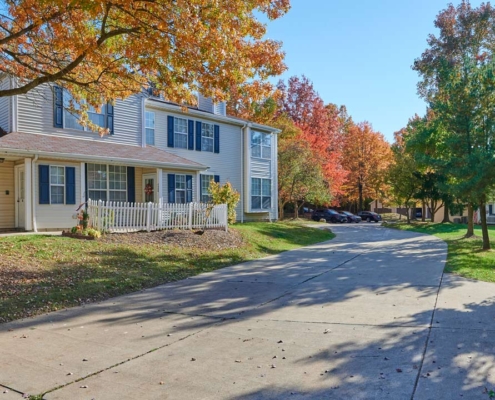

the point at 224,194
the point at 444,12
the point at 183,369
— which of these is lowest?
the point at 183,369

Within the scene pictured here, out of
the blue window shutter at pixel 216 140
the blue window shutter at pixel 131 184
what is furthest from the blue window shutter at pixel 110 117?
the blue window shutter at pixel 216 140

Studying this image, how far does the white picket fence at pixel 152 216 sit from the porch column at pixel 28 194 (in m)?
2.37

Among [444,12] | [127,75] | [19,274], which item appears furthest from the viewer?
[444,12]

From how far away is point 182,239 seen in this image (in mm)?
13953

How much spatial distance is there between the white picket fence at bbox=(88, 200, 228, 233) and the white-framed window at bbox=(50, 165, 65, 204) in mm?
1903

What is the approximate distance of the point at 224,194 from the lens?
18234mm

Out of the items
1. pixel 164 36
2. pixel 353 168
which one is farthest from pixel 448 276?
pixel 353 168

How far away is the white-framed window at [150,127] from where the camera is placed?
20109 millimetres

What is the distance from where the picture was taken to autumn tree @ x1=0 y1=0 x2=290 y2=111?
27.6 feet

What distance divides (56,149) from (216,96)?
7.26m

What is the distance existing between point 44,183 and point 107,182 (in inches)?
111

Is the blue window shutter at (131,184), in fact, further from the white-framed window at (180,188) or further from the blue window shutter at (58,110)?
the blue window shutter at (58,110)

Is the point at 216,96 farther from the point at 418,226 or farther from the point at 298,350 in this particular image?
the point at 418,226

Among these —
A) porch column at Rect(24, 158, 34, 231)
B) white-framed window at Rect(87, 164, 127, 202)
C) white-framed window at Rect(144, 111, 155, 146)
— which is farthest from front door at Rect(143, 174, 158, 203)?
porch column at Rect(24, 158, 34, 231)
